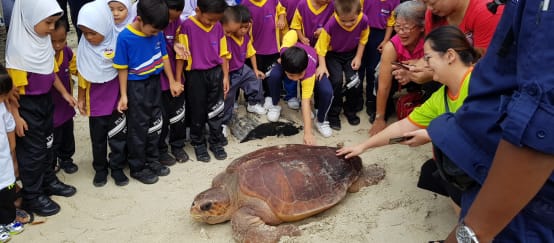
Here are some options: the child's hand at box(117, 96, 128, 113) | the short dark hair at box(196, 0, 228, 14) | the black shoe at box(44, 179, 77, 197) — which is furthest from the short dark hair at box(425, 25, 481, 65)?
the black shoe at box(44, 179, 77, 197)

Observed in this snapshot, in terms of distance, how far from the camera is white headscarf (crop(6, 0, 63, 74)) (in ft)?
9.34

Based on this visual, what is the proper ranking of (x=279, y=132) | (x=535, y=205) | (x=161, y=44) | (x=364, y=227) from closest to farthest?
(x=535, y=205) → (x=364, y=227) → (x=161, y=44) → (x=279, y=132)

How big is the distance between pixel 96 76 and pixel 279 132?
1777 millimetres

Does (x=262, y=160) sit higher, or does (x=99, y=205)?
(x=262, y=160)

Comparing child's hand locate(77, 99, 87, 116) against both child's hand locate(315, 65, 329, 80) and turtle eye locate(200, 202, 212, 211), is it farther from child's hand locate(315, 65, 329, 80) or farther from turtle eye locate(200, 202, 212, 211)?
child's hand locate(315, 65, 329, 80)

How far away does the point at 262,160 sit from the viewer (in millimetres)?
3043

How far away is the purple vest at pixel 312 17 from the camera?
4453 millimetres

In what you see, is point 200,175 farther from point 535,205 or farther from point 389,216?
point 535,205

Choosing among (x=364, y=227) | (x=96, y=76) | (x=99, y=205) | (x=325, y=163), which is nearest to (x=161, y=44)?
(x=96, y=76)

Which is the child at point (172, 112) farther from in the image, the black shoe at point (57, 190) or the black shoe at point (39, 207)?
the black shoe at point (39, 207)

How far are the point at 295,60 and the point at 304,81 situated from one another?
0.28 m

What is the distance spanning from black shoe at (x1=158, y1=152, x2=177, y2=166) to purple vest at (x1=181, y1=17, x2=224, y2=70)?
2.65ft

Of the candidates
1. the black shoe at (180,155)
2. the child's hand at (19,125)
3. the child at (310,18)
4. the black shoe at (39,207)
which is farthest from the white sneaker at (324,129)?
the child's hand at (19,125)

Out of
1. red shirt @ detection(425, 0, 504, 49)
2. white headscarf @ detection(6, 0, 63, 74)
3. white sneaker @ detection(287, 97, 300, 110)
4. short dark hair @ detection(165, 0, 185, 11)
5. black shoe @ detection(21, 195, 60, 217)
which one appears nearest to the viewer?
white headscarf @ detection(6, 0, 63, 74)
